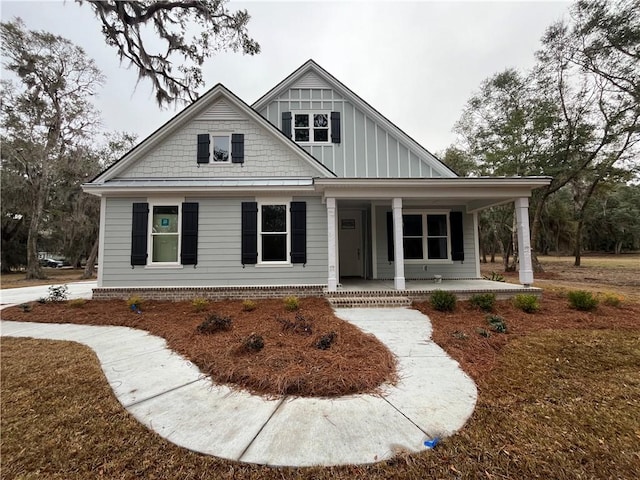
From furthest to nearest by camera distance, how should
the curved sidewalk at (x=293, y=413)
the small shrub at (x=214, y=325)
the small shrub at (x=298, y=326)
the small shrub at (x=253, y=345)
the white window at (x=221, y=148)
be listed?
1. the white window at (x=221, y=148)
2. the small shrub at (x=214, y=325)
3. the small shrub at (x=298, y=326)
4. the small shrub at (x=253, y=345)
5. the curved sidewalk at (x=293, y=413)

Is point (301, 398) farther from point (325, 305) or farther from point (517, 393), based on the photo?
point (325, 305)

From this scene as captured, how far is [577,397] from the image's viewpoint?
108 inches

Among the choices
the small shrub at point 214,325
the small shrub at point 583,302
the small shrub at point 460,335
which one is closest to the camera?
the small shrub at point 460,335

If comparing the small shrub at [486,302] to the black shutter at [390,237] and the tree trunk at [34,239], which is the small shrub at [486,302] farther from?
the tree trunk at [34,239]

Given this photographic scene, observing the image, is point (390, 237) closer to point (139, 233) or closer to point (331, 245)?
point (331, 245)

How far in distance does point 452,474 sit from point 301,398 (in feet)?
4.64

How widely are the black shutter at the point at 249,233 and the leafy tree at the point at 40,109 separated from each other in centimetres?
1587

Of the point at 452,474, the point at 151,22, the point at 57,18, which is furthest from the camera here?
the point at 57,18

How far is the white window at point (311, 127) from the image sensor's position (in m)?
9.70

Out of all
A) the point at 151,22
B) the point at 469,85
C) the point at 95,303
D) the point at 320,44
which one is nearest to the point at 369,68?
the point at 320,44

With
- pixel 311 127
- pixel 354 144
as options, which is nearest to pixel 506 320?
pixel 354 144

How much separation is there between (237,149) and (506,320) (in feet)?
25.7

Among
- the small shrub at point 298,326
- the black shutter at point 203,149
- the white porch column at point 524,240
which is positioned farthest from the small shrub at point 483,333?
the black shutter at point 203,149

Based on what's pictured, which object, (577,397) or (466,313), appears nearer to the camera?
(577,397)
